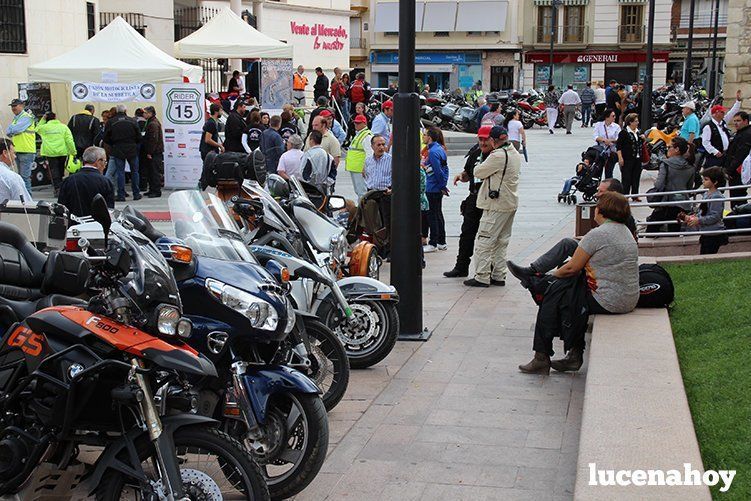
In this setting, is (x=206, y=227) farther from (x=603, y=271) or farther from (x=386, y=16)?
(x=386, y=16)

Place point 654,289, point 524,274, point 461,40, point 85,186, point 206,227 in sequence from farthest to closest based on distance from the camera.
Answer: point 461,40 < point 85,186 < point 524,274 < point 654,289 < point 206,227

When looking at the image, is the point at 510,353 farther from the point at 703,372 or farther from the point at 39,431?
the point at 39,431

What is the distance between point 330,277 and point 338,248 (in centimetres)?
95

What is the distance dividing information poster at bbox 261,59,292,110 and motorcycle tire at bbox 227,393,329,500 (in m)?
18.7

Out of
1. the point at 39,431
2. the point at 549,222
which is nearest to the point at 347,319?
the point at 39,431

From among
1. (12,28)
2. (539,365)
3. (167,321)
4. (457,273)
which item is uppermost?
(12,28)

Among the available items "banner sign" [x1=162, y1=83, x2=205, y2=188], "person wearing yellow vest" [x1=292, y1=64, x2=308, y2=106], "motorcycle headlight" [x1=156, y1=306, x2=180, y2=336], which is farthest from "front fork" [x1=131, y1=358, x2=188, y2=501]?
"person wearing yellow vest" [x1=292, y1=64, x2=308, y2=106]

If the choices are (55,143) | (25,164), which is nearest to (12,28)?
(55,143)

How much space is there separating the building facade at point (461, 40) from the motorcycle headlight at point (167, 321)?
196ft

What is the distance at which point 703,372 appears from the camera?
269 inches

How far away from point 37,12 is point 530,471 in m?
20.8

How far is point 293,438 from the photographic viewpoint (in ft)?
17.6

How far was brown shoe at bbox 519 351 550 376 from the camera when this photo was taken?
26.2ft

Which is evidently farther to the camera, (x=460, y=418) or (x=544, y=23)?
(x=544, y=23)
